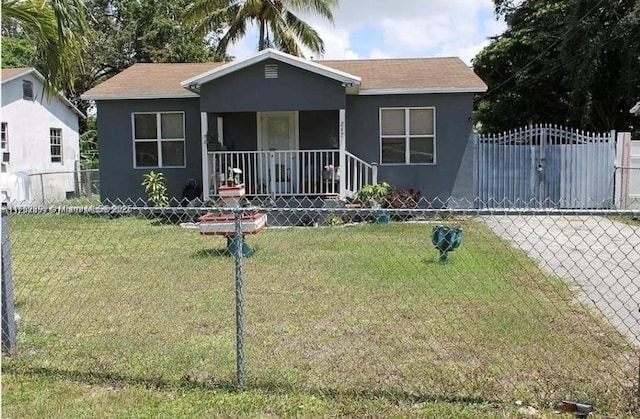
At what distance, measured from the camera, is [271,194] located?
13844mm

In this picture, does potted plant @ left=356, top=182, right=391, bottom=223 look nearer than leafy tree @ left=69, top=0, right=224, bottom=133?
Yes

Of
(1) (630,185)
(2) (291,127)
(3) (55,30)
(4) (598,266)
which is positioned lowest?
(4) (598,266)

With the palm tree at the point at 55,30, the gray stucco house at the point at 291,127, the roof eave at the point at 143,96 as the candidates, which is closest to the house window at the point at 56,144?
the gray stucco house at the point at 291,127

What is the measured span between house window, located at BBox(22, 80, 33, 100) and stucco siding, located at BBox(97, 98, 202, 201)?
6855mm

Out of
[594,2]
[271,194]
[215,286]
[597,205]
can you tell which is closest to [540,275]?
[215,286]

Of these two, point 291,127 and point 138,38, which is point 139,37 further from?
point 291,127

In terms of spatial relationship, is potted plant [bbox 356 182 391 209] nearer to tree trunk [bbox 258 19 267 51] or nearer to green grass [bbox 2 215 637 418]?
green grass [bbox 2 215 637 418]

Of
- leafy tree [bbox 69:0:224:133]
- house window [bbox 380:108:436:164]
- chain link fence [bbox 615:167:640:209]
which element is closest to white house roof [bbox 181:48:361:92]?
house window [bbox 380:108:436:164]

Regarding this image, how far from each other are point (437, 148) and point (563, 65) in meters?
12.3

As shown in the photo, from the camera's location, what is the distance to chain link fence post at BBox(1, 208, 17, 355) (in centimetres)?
428

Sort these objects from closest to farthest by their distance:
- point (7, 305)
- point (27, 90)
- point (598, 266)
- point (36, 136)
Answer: point (7, 305)
point (598, 266)
point (27, 90)
point (36, 136)

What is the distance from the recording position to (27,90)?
20.9 metres

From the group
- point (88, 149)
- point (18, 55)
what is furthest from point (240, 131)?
point (18, 55)

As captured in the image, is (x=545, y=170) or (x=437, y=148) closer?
(x=437, y=148)
